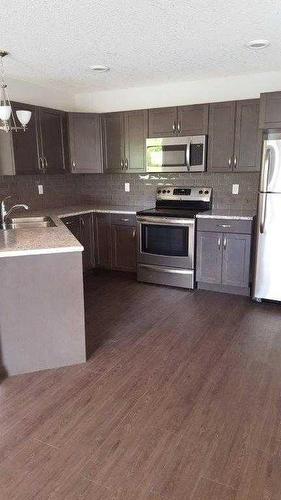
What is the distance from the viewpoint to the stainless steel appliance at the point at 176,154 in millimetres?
4305

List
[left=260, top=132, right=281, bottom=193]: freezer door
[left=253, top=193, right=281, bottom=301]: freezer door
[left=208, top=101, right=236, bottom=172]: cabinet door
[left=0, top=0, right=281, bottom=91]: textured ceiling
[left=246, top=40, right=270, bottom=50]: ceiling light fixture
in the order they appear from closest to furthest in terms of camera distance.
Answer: [left=0, top=0, right=281, bottom=91]: textured ceiling, [left=246, top=40, right=270, bottom=50]: ceiling light fixture, [left=260, top=132, right=281, bottom=193]: freezer door, [left=253, top=193, right=281, bottom=301]: freezer door, [left=208, top=101, right=236, bottom=172]: cabinet door

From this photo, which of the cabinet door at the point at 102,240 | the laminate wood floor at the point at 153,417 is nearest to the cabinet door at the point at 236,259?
the laminate wood floor at the point at 153,417

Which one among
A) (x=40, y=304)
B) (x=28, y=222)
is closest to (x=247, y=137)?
(x=28, y=222)

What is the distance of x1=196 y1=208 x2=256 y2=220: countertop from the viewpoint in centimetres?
393

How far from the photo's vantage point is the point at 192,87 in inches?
178

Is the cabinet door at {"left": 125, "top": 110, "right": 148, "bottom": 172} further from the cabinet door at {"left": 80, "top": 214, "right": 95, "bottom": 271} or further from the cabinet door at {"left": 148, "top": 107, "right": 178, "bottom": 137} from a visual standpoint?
the cabinet door at {"left": 80, "top": 214, "right": 95, "bottom": 271}

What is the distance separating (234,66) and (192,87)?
828 millimetres

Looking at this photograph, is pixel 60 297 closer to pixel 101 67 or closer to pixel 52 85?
pixel 101 67

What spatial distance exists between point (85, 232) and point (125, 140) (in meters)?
1.33

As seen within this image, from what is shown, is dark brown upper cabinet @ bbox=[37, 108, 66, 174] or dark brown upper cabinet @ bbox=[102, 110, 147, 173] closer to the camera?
dark brown upper cabinet @ bbox=[37, 108, 66, 174]

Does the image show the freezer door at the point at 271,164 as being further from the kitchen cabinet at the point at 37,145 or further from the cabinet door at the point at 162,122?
the kitchen cabinet at the point at 37,145

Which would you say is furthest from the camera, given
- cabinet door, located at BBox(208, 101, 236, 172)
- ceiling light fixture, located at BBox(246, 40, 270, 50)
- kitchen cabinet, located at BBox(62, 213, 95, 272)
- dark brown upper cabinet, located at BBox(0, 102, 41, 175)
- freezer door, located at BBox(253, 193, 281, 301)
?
kitchen cabinet, located at BBox(62, 213, 95, 272)

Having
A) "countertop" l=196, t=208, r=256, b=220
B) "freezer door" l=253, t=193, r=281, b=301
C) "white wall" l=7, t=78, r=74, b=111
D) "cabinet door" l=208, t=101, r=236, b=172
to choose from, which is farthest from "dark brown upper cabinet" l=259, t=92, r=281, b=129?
"white wall" l=7, t=78, r=74, b=111

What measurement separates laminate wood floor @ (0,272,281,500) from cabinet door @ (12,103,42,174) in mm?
1909
